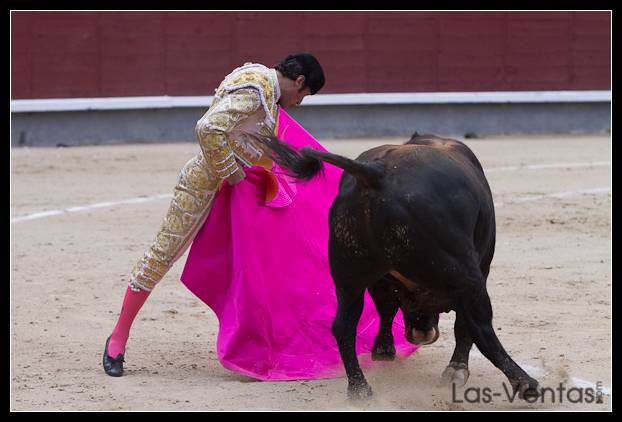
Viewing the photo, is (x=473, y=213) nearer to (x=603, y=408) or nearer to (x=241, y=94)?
(x=603, y=408)

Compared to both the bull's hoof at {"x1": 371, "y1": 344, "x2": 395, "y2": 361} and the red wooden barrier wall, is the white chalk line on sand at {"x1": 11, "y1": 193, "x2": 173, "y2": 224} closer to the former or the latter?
the bull's hoof at {"x1": 371, "y1": 344, "x2": 395, "y2": 361}

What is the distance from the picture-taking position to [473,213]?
9.27 feet

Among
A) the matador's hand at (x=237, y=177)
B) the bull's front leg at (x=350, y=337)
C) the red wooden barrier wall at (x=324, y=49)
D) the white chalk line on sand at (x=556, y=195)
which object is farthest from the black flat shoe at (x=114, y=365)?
the red wooden barrier wall at (x=324, y=49)

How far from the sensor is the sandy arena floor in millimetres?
3113

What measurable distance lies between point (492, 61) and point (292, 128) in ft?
27.9

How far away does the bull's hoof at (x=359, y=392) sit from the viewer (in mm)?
2980

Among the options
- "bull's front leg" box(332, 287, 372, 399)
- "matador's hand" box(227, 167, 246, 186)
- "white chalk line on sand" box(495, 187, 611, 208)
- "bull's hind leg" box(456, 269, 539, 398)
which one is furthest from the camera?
"white chalk line on sand" box(495, 187, 611, 208)

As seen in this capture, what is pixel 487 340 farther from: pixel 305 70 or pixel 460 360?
pixel 305 70

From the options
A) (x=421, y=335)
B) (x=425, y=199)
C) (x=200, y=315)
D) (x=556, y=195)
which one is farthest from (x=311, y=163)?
(x=556, y=195)

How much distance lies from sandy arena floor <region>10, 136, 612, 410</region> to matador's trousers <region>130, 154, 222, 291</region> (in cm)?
31

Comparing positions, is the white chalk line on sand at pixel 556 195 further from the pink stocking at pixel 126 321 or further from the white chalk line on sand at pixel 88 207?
the pink stocking at pixel 126 321

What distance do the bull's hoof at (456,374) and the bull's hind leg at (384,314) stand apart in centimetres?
25

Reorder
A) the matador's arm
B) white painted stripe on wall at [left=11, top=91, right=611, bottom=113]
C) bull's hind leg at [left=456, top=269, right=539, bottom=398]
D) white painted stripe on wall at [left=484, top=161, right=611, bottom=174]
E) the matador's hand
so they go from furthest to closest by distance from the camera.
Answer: white painted stripe on wall at [left=11, top=91, right=611, bottom=113] → white painted stripe on wall at [left=484, top=161, right=611, bottom=174] → the matador's hand → the matador's arm → bull's hind leg at [left=456, top=269, right=539, bottom=398]

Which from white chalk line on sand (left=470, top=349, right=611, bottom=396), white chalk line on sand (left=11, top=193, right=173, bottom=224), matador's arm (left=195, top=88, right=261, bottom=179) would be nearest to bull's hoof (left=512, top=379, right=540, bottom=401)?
white chalk line on sand (left=470, top=349, right=611, bottom=396)
